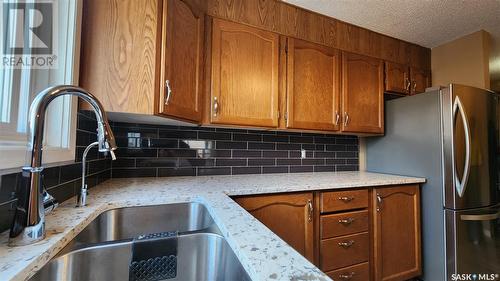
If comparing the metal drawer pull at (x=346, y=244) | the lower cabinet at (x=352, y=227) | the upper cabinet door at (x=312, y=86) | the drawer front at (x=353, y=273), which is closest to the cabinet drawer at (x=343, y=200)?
the lower cabinet at (x=352, y=227)

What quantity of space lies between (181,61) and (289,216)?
3.68ft

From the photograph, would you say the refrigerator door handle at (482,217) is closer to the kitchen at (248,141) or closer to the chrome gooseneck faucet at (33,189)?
the kitchen at (248,141)

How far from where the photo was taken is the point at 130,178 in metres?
1.54

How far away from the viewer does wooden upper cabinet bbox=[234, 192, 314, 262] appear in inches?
50.6

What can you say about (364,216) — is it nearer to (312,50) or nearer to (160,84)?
(312,50)

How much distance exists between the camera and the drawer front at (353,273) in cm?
144

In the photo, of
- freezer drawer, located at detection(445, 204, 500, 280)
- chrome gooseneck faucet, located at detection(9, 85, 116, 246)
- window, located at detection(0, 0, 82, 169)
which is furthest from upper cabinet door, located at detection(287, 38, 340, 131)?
chrome gooseneck faucet, located at detection(9, 85, 116, 246)

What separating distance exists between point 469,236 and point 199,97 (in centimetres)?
213

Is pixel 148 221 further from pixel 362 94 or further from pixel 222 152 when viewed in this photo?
pixel 362 94

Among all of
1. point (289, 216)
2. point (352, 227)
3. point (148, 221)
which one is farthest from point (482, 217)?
point (148, 221)

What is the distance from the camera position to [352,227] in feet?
4.97

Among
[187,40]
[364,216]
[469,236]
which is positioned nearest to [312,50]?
[187,40]

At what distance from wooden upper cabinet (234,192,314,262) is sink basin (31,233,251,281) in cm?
59

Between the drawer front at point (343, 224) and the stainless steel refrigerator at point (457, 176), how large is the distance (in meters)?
0.58
